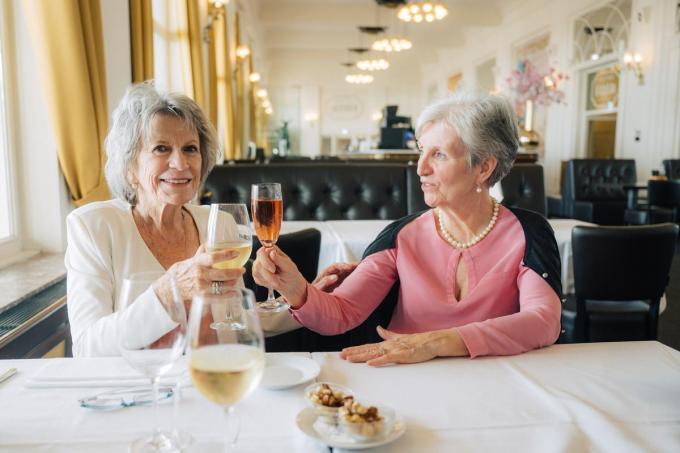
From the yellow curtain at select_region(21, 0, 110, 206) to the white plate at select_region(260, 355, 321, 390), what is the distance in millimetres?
2125

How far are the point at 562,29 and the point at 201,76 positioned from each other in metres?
7.00

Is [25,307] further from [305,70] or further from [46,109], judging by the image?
[305,70]

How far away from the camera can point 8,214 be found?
2.69m

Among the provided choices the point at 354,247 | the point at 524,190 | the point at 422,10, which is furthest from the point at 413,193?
the point at 422,10

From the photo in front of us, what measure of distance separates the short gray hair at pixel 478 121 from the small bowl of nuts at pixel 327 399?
0.93m

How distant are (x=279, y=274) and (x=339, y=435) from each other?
60cm

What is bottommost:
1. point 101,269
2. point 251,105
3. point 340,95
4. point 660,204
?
point 660,204

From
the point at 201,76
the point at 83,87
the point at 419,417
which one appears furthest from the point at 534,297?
the point at 201,76

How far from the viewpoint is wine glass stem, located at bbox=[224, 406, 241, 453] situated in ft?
2.34

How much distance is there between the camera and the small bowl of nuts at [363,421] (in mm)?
790

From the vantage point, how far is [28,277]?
7.68 ft

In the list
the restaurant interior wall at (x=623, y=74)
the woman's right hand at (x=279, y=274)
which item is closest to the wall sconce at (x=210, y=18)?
the restaurant interior wall at (x=623, y=74)

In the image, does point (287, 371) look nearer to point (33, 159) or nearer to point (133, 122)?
point (133, 122)

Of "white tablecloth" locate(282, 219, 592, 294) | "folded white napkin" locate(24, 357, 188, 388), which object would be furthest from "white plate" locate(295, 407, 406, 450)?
"white tablecloth" locate(282, 219, 592, 294)
